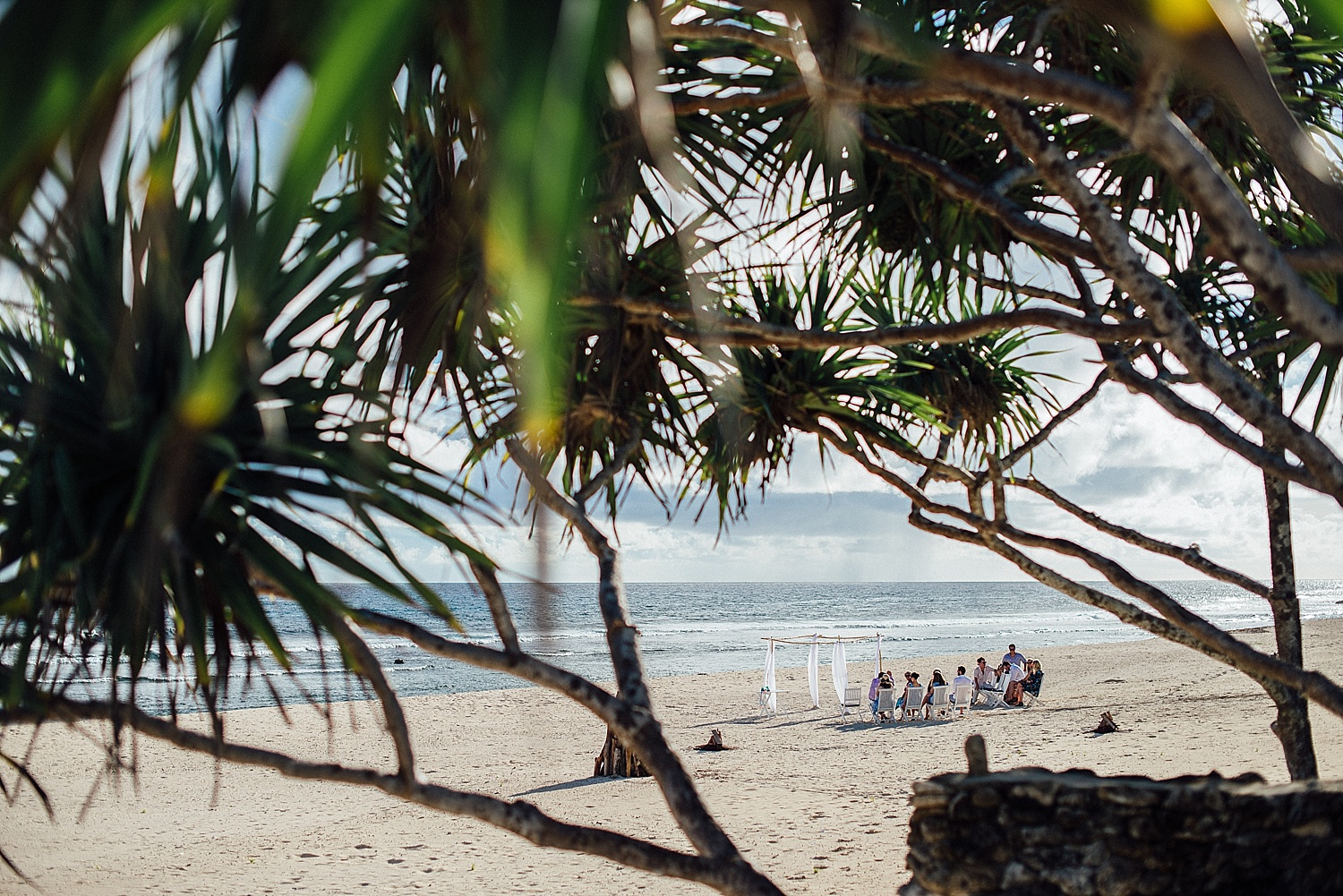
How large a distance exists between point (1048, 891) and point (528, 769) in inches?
416

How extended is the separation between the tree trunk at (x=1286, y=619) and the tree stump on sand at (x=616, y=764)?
683cm

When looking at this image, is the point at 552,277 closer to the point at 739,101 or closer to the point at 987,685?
the point at 739,101

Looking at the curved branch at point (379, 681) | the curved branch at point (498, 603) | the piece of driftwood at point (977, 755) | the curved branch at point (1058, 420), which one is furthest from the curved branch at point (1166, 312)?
the curved branch at point (1058, 420)

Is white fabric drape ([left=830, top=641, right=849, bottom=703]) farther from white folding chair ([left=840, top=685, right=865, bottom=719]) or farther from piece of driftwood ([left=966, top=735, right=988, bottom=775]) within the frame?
piece of driftwood ([left=966, top=735, right=988, bottom=775])

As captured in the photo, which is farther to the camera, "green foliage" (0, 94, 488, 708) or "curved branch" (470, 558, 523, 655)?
"curved branch" (470, 558, 523, 655)

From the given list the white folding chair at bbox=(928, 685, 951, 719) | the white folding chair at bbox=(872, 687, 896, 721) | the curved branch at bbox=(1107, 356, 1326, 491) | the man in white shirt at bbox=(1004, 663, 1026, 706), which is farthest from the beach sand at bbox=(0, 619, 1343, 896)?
the curved branch at bbox=(1107, 356, 1326, 491)

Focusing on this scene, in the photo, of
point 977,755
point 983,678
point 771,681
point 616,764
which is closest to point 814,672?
point 771,681

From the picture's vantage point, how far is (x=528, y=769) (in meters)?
12.6

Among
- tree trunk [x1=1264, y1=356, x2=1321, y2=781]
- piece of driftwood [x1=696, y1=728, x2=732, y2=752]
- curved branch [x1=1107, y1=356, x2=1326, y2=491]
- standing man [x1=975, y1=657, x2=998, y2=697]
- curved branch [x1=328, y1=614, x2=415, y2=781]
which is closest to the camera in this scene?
curved branch [x1=328, y1=614, x2=415, y2=781]

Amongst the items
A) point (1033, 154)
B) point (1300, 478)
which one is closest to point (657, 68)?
point (1033, 154)

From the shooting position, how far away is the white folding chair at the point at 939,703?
15539 mm

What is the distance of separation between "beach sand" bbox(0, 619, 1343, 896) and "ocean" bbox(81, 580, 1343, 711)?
3.72 ft

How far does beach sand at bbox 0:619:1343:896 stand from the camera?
23.2ft

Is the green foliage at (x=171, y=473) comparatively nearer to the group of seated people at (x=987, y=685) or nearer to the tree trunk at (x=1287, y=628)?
the tree trunk at (x=1287, y=628)
